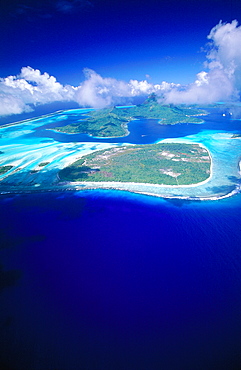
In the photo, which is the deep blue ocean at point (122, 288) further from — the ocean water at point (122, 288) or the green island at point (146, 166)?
the green island at point (146, 166)

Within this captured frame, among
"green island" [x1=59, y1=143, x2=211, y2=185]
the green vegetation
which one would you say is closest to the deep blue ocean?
"green island" [x1=59, y1=143, x2=211, y2=185]

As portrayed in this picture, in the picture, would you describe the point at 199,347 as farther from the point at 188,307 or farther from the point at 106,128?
the point at 106,128

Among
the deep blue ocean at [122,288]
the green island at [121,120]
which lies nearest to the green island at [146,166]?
the deep blue ocean at [122,288]

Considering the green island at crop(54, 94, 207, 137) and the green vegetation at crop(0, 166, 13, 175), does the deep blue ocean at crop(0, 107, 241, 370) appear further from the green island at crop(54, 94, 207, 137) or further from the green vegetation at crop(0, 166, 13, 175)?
the green island at crop(54, 94, 207, 137)

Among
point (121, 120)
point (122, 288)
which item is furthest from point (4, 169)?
point (121, 120)

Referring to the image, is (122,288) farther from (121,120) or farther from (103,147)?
(121,120)
